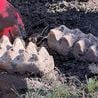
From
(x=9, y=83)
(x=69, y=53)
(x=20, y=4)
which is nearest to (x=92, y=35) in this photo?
(x=69, y=53)

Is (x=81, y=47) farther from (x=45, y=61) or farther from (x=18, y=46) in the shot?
(x=18, y=46)

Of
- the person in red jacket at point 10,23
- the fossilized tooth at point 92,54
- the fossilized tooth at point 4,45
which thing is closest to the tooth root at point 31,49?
the fossilized tooth at point 4,45

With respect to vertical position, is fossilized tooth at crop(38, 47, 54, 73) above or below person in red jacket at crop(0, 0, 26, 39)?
below

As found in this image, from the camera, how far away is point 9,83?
319 cm

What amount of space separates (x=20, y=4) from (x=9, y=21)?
2.56ft

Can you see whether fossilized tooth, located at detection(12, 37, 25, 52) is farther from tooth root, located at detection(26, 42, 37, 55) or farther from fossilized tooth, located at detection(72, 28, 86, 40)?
fossilized tooth, located at detection(72, 28, 86, 40)

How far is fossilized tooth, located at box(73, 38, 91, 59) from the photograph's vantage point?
338 cm

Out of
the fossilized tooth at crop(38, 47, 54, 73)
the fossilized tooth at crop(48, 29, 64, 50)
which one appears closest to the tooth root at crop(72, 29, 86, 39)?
the fossilized tooth at crop(48, 29, 64, 50)

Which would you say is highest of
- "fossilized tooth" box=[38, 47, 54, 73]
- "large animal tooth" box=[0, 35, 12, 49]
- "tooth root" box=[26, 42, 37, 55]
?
"large animal tooth" box=[0, 35, 12, 49]

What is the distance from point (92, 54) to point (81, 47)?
0.33 feet

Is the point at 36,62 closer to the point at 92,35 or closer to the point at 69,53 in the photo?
the point at 69,53

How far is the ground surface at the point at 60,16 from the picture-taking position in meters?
3.47

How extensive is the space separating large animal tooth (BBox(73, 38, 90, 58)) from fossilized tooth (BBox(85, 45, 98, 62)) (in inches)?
1.6

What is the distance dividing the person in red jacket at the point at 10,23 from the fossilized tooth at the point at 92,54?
631 millimetres
